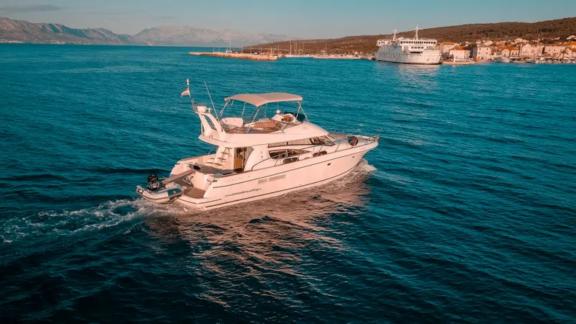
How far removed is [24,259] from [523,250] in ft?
62.8

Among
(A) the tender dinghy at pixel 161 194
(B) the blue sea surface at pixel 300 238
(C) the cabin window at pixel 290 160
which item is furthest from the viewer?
(C) the cabin window at pixel 290 160

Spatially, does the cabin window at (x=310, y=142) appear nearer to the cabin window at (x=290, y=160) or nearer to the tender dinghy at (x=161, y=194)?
the cabin window at (x=290, y=160)

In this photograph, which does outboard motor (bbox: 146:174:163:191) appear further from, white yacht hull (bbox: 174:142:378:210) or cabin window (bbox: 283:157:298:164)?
cabin window (bbox: 283:157:298:164)

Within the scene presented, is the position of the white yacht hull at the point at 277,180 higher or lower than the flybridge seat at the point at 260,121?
lower

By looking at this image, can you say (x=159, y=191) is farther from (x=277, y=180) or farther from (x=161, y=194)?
(x=277, y=180)

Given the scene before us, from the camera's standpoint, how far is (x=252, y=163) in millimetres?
22422

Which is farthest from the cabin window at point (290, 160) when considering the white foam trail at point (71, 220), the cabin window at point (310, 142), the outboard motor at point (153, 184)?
the white foam trail at point (71, 220)

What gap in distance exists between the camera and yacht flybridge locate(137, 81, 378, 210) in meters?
21.0

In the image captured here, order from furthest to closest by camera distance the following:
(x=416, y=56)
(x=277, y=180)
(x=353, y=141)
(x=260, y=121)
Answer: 1. (x=416, y=56)
2. (x=353, y=141)
3. (x=260, y=121)
4. (x=277, y=180)

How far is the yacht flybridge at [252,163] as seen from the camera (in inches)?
829

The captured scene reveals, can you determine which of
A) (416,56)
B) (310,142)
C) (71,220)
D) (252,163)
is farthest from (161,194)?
(416,56)

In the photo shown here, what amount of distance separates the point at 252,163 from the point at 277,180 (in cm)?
166

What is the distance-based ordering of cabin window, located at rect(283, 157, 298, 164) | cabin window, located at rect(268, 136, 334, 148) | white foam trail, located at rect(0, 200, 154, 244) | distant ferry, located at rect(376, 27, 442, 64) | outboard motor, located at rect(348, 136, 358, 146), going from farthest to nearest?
1. distant ferry, located at rect(376, 27, 442, 64)
2. outboard motor, located at rect(348, 136, 358, 146)
3. cabin window, located at rect(268, 136, 334, 148)
4. cabin window, located at rect(283, 157, 298, 164)
5. white foam trail, located at rect(0, 200, 154, 244)

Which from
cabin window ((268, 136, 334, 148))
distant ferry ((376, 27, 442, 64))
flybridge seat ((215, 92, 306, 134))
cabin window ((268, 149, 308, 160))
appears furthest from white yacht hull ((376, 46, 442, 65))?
cabin window ((268, 149, 308, 160))
